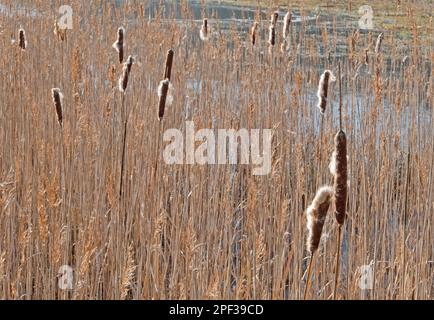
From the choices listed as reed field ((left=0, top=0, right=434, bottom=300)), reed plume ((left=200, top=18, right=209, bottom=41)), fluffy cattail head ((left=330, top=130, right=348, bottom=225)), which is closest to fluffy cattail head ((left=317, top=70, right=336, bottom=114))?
reed field ((left=0, top=0, right=434, bottom=300))

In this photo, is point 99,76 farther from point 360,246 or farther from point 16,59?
point 360,246

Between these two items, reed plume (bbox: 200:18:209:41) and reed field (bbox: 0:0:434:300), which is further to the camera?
reed plume (bbox: 200:18:209:41)

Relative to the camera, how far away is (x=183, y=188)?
2.93m

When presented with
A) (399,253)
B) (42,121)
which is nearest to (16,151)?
(42,121)

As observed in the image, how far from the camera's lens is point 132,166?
2.72 m

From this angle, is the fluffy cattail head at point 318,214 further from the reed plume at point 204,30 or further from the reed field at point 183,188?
the reed plume at point 204,30

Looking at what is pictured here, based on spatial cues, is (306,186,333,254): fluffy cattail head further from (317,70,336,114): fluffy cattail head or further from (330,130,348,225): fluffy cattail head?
(317,70,336,114): fluffy cattail head

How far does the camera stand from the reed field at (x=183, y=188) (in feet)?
6.02

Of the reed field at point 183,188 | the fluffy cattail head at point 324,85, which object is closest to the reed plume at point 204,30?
the reed field at point 183,188

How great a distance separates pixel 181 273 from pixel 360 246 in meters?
0.59

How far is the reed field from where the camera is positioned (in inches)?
72.3

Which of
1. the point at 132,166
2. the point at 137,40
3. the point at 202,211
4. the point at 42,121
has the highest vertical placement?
the point at 137,40

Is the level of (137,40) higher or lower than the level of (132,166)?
higher

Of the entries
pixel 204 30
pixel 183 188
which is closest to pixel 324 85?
pixel 183 188
